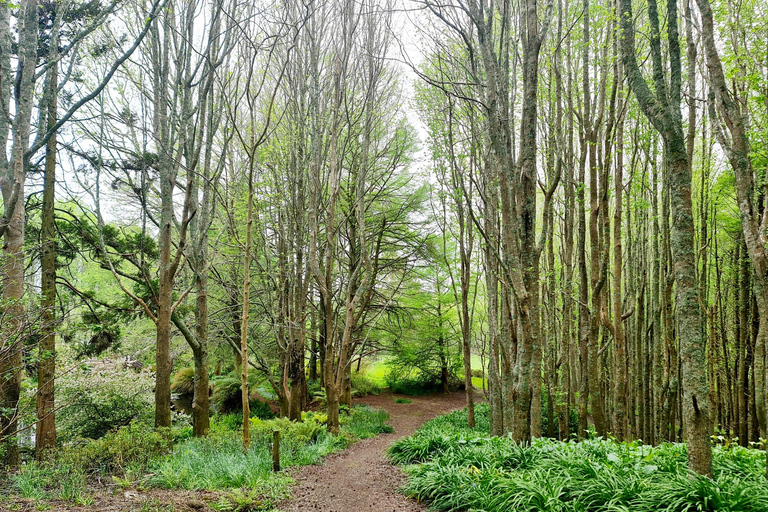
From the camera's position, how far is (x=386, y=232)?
1273cm

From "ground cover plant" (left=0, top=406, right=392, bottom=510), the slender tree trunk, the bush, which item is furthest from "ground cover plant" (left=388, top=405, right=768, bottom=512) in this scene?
the bush

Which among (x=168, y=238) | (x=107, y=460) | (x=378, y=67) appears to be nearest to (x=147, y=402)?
(x=107, y=460)

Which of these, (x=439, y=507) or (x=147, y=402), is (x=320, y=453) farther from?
(x=147, y=402)

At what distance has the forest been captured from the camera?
3.75 metres

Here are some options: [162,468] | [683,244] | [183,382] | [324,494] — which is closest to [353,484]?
[324,494]

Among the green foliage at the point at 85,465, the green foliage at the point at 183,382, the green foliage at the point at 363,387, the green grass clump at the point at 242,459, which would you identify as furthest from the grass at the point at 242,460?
the green foliage at the point at 363,387

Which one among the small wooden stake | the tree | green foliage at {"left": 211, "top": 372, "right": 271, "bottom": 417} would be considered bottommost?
green foliage at {"left": 211, "top": 372, "right": 271, "bottom": 417}

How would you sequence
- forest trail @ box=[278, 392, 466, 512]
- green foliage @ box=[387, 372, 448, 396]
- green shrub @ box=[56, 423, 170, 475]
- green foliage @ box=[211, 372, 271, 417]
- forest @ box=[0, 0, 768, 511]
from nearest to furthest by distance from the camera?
forest @ box=[0, 0, 768, 511] → forest trail @ box=[278, 392, 466, 512] → green shrub @ box=[56, 423, 170, 475] → green foliage @ box=[211, 372, 271, 417] → green foliage @ box=[387, 372, 448, 396]

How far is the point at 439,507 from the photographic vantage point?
166 inches

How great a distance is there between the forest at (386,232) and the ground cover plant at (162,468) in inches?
1.8

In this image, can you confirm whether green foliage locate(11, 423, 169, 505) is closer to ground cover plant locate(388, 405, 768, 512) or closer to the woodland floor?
the woodland floor

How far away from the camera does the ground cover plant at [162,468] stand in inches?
163

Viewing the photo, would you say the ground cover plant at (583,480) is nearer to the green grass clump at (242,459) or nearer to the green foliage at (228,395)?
the green grass clump at (242,459)

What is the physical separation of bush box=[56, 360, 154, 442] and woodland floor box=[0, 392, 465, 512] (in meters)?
3.57
